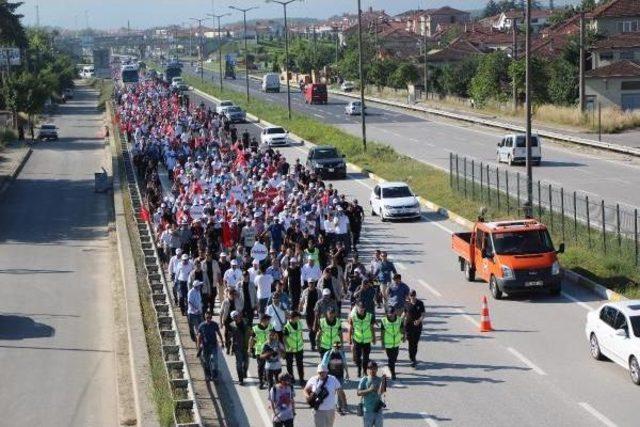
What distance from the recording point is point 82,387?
22781mm

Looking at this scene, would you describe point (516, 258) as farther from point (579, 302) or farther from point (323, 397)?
point (323, 397)

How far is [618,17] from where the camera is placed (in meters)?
108

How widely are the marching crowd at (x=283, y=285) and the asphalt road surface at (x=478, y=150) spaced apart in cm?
1119

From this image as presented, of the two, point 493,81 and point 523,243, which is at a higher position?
point 493,81

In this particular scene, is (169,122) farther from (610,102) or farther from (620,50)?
(620,50)

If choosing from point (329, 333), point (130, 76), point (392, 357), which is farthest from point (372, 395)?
point (130, 76)

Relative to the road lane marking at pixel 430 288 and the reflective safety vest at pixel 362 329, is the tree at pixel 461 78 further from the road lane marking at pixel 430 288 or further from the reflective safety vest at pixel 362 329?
the reflective safety vest at pixel 362 329

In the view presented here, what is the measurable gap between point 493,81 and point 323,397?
261 feet

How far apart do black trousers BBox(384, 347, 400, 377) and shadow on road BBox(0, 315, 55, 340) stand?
9.81 metres

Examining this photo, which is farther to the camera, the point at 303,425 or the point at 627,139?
the point at 627,139

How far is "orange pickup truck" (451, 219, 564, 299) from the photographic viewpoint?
25875 millimetres

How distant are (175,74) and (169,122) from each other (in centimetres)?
9595

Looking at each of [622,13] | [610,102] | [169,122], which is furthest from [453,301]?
[622,13]

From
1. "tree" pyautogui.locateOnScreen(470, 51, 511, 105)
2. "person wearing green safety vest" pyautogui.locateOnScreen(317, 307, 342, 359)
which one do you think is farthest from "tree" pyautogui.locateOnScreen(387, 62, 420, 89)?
"person wearing green safety vest" pyautogui.locateOnScreen(317, 307, 342, 359)
